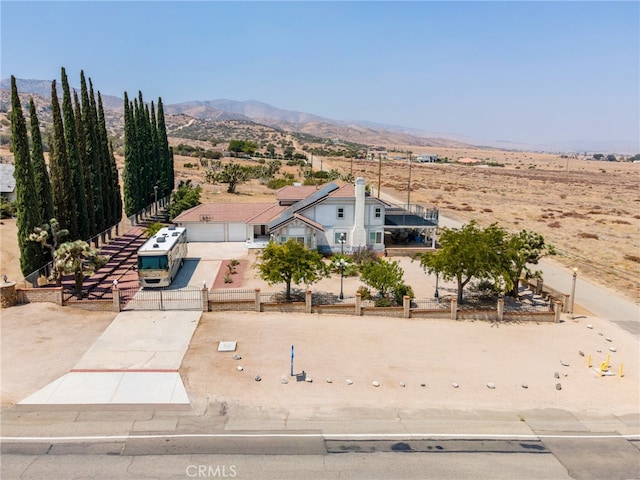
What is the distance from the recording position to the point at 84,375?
19.5m

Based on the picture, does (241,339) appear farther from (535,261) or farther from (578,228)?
(578,228)

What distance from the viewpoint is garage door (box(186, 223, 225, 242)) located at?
45.7 metres

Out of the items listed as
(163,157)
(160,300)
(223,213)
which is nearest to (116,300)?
(160,300)

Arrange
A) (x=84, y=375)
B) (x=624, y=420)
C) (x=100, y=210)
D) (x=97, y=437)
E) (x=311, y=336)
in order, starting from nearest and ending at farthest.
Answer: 1. (x=97, y=437)
2. (x=624, y=420)
3. (x=84, y=375)
4. (x=311, y=336)
5. (x=100, y=210)

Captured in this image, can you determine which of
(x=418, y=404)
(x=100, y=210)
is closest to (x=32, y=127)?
(x=100, y=210)

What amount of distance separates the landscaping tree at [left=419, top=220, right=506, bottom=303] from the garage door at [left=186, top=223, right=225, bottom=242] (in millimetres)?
23825

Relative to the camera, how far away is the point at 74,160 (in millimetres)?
36344

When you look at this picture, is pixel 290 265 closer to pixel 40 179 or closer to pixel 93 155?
pixel 40 179

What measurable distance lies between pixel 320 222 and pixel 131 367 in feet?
78.5

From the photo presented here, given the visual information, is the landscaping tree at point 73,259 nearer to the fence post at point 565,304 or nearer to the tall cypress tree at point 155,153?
the fence post at point 565,304

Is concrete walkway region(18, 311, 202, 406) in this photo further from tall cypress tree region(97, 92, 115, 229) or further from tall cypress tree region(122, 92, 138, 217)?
tall cypress tree region(122, 92, 138, 217)

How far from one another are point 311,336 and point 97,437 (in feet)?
37.0

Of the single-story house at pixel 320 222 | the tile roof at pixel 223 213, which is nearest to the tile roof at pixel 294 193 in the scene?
the single-story house at pixel 320 222

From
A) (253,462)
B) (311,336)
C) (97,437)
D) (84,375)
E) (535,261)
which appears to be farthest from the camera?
(535,261)
